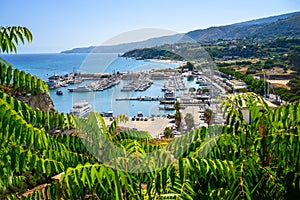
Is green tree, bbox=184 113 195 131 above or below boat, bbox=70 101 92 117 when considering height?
below

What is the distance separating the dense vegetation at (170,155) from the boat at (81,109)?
0.09m

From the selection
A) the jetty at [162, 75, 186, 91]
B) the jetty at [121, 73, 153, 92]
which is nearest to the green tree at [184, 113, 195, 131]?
the jetty at [162, 75, 186, 91]

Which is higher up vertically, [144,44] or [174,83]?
[144,44]

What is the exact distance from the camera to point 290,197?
83.6 inches

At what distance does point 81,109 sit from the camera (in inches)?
96.9

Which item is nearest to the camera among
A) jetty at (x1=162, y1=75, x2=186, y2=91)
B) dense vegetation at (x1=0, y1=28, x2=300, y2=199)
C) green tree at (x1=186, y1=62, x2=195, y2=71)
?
dense vegetation at (x1=0, y1=28, x2=300, y2=199)

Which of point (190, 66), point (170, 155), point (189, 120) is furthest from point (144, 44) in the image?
point (170, 155)

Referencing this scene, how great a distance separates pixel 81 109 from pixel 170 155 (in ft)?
2.60

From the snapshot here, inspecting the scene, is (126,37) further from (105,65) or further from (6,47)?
(6,47)

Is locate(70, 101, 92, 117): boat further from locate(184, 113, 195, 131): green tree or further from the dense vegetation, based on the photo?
locate(184, 113, 195, 131): green tree

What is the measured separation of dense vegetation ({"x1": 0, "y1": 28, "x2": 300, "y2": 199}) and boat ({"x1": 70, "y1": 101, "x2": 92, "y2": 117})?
0.09 metres

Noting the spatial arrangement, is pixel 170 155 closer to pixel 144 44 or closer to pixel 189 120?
pixel 189 120

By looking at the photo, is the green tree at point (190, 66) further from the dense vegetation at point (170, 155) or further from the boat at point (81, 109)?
the boat at point (81, 109)

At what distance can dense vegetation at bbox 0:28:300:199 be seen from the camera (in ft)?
6.17
